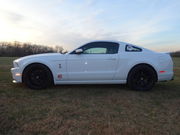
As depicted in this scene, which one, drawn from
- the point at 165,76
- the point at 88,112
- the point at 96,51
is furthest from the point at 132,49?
the point at 88,112

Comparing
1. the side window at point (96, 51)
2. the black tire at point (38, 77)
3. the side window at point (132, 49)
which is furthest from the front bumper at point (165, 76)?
the black tire at point (38, 77)

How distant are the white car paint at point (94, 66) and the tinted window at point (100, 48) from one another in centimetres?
12

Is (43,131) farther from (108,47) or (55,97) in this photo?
(108,47)

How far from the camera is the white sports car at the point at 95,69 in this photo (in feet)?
15.1

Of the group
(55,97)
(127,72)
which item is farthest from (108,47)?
(55,97)

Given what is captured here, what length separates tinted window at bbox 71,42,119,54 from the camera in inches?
187

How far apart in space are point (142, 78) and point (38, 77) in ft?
9.76

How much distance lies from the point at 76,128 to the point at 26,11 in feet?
30.6

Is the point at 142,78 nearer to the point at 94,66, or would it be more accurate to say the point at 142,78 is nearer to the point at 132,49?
the point at 132,49

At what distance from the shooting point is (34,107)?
3242 millimetres

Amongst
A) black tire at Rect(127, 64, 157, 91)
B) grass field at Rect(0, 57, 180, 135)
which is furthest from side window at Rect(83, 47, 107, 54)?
grass field at Rect(0, 57, 180, 135)

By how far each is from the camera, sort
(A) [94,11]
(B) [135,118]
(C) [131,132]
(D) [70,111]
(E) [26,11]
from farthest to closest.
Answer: (A) [94,11], (E) [26,11], (D) [70,111], (B) [135,118], (C) [131,132]

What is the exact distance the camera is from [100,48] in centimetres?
481

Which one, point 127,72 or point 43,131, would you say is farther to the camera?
point 127,72
